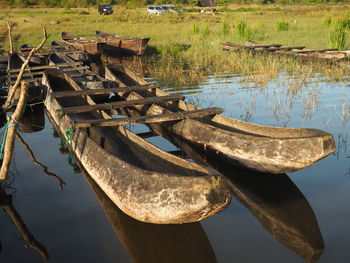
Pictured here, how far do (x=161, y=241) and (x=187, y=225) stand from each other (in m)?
0.49

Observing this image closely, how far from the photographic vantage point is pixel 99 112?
7.70 metres

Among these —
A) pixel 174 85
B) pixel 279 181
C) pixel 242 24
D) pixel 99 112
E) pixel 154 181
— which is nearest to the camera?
pixel 154 181

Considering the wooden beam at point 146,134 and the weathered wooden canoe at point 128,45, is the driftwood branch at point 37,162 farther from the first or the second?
the weathered wooden canoe at point 128,45

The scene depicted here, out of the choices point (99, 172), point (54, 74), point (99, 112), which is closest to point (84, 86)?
point (54, 74)

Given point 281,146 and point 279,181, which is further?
point 279,181

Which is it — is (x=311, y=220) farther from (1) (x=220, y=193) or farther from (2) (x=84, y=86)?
(2) (x=84, y=86)

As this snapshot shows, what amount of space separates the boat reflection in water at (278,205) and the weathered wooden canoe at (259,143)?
1.12 feet

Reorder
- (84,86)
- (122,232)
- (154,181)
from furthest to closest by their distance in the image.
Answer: (84,86)
(122,232)
(154,181)

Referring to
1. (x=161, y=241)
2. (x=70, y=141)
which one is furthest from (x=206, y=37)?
(x=161, y=241)

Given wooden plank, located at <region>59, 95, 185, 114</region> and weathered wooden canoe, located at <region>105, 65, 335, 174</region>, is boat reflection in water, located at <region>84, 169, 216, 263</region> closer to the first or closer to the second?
weathered wooden canoe, located at <region>105, 65, 335, 174</region>

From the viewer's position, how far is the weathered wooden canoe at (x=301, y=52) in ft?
53.3

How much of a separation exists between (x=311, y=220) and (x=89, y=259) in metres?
3.13

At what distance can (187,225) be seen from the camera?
4.86 metres

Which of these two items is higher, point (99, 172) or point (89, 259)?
point (99, 172)
